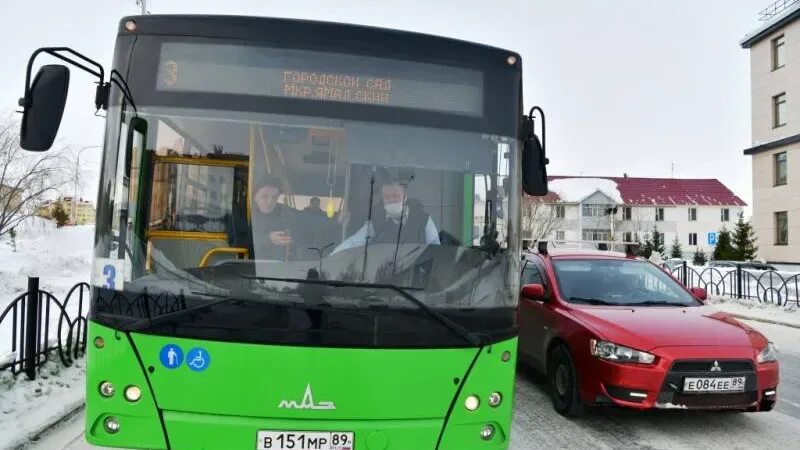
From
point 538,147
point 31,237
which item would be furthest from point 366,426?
point 31,237

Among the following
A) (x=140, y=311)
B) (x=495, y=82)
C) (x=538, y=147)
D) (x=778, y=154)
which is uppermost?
(x=778, y=154)

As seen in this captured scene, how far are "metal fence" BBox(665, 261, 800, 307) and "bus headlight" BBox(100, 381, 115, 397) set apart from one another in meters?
13.5

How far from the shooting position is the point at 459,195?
3.70m

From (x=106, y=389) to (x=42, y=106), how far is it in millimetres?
1620

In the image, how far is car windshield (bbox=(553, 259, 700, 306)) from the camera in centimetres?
657

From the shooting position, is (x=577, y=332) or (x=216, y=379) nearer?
(x=216, y=379)

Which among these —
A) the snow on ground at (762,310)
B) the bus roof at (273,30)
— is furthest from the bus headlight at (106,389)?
the snow on ground at (762,310)

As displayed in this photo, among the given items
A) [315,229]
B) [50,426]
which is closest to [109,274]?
[315,229]

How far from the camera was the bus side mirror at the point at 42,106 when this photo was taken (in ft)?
11.4

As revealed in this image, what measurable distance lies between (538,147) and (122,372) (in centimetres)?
287

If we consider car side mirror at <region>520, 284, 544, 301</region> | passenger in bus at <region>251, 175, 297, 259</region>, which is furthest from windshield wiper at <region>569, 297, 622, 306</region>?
passenger in bus at <region>251, 175, 297, 259</region>

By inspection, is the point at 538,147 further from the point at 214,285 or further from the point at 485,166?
the point at 214,285

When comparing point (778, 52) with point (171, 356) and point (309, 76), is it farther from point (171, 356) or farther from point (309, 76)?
point (171, 356)

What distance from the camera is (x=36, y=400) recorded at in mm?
5766
